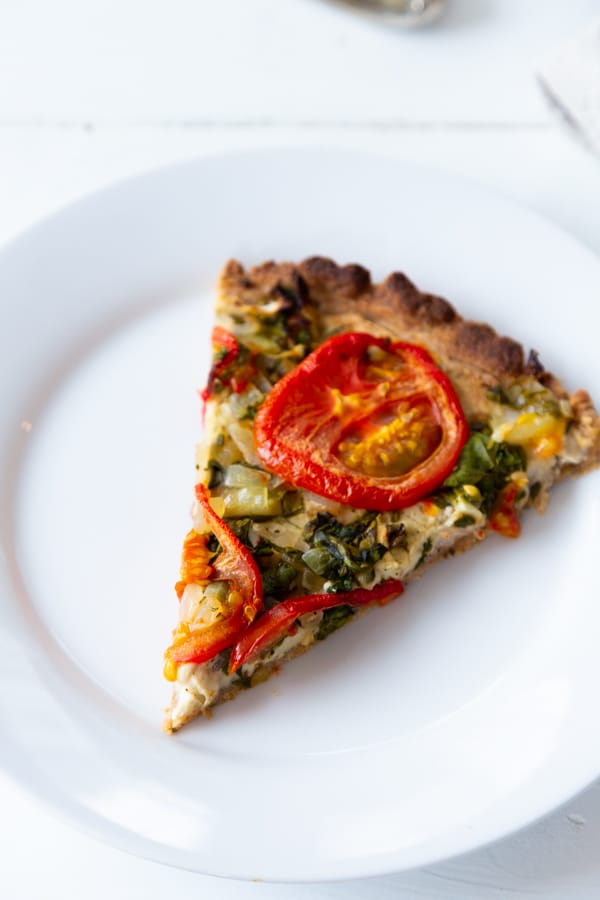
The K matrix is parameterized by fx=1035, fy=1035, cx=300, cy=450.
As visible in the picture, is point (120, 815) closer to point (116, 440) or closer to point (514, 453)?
point (116, 440)

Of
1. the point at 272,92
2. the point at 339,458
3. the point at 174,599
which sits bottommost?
the point at 174,599

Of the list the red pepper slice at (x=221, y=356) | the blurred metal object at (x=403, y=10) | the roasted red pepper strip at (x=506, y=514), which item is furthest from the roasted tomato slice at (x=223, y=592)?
the blurred metal object at (x=403, y=10)

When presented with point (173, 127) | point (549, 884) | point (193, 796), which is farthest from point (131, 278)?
point (549, 884)

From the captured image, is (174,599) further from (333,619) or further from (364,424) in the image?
(364,424)

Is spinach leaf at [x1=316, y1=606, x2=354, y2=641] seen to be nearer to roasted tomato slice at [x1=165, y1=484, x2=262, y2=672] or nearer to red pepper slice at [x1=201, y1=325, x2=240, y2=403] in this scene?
roasted tomato slice at [x1=165, y1=484, x2=262, y2=672]

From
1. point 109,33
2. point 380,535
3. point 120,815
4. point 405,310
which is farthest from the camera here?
point 109,33

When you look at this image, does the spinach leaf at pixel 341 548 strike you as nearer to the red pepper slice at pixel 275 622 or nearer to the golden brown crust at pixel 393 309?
the red pepper slice at pixel 275 622

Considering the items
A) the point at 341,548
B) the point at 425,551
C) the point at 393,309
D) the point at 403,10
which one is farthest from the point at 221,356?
the point at 403,10
